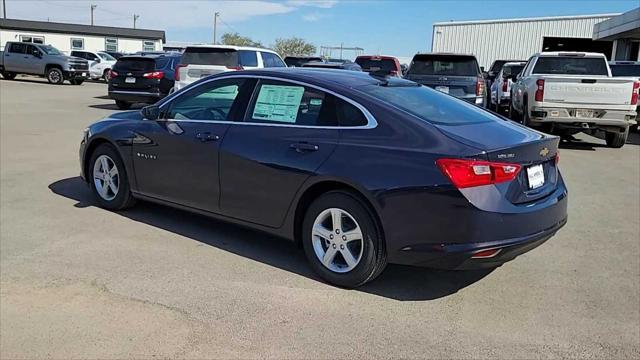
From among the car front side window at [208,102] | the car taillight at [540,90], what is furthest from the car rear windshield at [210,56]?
the car front side window at [208,102]

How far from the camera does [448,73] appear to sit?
13438 millimetres

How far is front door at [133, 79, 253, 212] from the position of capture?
509 cm

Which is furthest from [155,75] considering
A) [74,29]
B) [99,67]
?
[74,29]

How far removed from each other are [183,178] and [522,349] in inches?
126

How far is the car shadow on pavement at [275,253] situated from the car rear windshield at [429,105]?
1.23 metres

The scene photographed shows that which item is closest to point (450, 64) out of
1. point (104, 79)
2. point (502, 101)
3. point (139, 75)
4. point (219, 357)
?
point (502, 101)

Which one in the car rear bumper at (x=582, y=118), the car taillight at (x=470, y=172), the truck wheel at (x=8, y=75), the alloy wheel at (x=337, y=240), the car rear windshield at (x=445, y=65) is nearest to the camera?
the car taillight at (x=470, y=172)

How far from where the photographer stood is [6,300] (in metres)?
4.14

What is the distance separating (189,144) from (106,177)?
55.2 inches

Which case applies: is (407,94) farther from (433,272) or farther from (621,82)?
(621,82)

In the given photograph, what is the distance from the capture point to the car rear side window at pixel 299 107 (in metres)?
4.45

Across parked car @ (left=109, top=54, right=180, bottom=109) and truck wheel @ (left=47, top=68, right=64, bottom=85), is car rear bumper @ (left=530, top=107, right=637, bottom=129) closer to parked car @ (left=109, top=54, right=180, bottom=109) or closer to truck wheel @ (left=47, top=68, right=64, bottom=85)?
parked car @ (left=109, top=54, right=180, bottom=109)

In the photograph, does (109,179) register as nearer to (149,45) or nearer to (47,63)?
(47,63)

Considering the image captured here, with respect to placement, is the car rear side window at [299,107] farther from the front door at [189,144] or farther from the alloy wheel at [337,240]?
the alloy wheel at [337,240]
